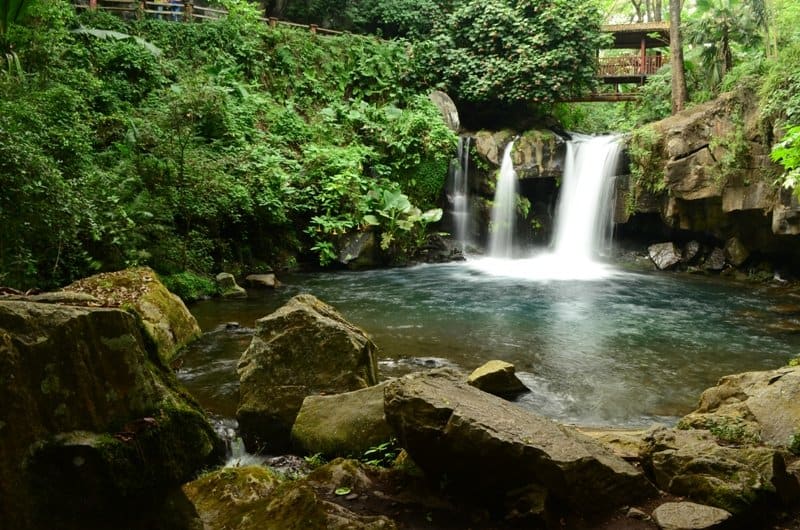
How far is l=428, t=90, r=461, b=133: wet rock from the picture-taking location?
19844 millimetres

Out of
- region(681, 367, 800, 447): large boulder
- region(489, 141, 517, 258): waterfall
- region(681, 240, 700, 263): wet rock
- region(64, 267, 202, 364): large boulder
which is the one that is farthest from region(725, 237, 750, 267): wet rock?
region(64, 267, 202, 364): large boulder

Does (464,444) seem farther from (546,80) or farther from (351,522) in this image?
(546,80)

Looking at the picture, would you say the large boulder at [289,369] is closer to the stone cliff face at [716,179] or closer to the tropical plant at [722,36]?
the stone cliff face at [716,179]

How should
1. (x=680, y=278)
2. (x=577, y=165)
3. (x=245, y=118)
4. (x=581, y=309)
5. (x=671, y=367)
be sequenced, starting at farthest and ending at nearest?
(x=577, y=165) < (x=245, y=118) < (x=680, y=278) < (x=581, y=309) < (x=671, y=367)

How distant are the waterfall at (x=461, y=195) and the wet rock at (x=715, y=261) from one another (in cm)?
734

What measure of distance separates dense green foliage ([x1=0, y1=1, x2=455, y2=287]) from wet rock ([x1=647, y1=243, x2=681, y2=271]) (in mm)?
7111

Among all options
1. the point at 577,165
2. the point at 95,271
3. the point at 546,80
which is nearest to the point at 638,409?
the point at 95,271

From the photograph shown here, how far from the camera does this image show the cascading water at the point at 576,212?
17.9 meters

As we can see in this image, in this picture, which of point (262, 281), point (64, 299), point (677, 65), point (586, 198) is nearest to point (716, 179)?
point (586, 198)

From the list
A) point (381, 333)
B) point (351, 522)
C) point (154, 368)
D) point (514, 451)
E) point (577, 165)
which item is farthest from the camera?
point (577, 165)

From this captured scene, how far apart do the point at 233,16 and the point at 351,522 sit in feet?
68.4

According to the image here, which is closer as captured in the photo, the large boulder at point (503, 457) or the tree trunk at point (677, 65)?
the large boulder at point (503, 457)

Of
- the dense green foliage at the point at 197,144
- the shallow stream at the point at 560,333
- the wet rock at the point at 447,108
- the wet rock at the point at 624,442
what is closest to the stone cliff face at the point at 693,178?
the wet rock at the point at 447,108

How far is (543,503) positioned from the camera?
135 inches
